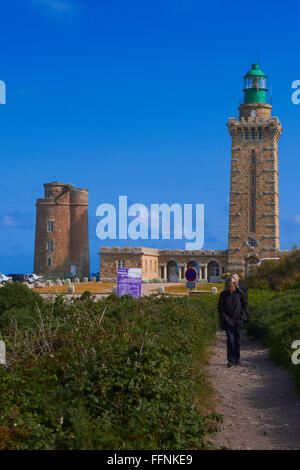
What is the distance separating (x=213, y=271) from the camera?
60.3 m

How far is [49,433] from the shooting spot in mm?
6027

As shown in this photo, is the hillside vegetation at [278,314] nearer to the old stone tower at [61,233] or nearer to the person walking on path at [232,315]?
the person walking on path at [232,315]

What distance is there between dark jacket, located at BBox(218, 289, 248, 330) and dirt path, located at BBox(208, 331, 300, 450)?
895 mm

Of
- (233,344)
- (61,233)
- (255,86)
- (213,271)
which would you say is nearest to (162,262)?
(213,271)

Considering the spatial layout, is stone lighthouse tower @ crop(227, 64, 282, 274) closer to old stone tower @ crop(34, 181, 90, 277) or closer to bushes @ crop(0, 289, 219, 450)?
old stone tower @ crop(34, 181, 90, 277)

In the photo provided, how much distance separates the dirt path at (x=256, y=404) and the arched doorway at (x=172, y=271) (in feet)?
158

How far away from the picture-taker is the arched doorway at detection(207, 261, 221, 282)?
5966 cm

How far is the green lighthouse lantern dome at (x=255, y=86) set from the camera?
54.8 m

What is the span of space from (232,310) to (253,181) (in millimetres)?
45409

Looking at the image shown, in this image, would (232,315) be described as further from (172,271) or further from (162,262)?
(172,271)

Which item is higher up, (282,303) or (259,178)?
(259,178)

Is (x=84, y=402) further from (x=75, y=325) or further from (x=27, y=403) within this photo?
(x=75, y=325)
